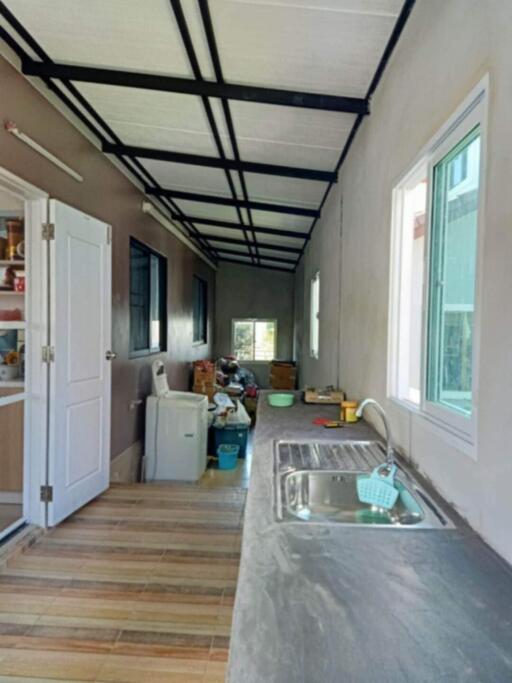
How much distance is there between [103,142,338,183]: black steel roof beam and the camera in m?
3.73

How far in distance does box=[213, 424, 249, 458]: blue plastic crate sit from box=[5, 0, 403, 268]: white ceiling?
3.44m

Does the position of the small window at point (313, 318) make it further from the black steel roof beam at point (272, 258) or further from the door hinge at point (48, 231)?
the door hinge at point (48, 231)

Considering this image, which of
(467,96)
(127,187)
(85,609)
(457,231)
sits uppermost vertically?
(127,187)

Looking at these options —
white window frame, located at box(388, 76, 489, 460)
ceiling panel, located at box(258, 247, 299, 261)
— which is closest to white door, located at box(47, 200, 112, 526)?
white window frame, located at box(388, 76, 489, 460)

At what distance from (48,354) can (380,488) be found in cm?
216

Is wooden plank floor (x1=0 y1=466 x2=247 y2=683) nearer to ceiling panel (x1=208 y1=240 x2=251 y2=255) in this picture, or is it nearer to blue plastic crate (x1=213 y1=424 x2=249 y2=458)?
blue plastic crate (x1=213 y1=424 x2=249 y2=458)

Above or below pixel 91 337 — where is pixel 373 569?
below

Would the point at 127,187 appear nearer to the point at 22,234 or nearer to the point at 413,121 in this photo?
the point at 22,234

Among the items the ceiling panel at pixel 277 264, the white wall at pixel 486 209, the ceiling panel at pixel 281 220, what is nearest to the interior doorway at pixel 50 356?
the white wall at pixel 486 209

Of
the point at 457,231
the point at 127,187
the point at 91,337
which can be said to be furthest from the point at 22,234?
the point at 457,231

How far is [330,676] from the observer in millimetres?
674

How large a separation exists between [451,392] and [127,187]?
151 inches

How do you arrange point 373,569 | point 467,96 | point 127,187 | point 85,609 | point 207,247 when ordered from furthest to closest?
point 207,247 < point 127,187 < point 85,609 < point 467,96 < point 373,569

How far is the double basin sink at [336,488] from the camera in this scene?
1451 mm
